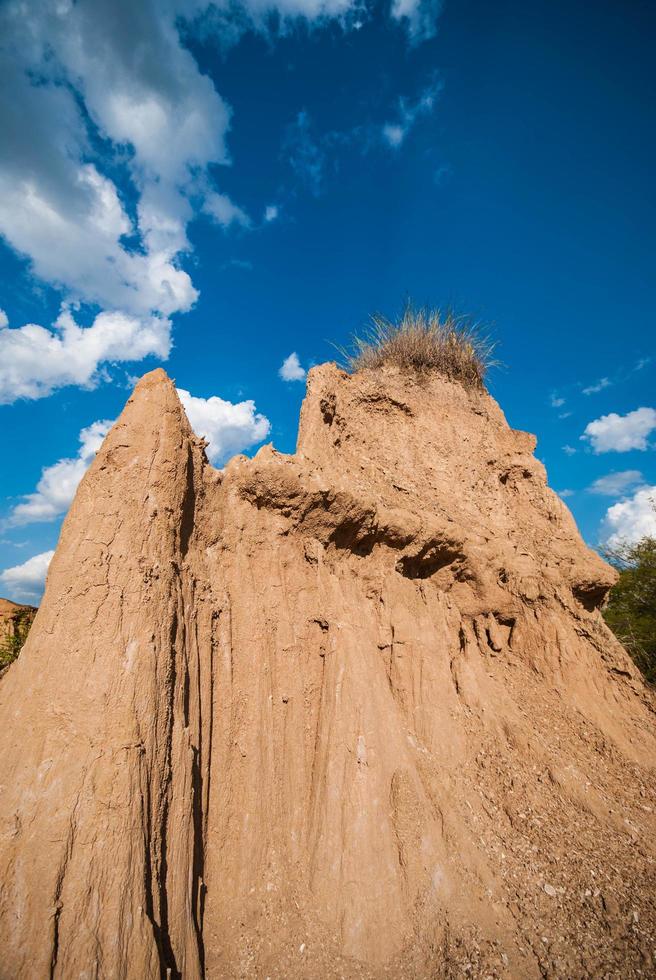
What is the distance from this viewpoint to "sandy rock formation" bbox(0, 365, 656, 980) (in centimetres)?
425

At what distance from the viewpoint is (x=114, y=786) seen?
14.0 ft

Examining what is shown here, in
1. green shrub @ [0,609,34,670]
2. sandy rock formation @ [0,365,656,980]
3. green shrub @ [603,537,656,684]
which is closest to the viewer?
sandy rock formation @ [0,365,656,980]

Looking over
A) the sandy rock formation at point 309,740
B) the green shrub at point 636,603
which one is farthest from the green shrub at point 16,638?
the green shrub at point 636,603

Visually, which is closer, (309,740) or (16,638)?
(309,740)

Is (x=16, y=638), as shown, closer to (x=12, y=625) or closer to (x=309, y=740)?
(x=12, y=625)

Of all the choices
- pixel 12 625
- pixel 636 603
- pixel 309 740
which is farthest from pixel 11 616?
pixel 636 603

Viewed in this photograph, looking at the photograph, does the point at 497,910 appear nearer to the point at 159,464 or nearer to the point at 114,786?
the point at 114,786

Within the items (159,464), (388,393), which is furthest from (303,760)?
(388,393)

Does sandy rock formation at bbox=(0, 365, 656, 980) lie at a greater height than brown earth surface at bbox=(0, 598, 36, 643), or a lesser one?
lesser

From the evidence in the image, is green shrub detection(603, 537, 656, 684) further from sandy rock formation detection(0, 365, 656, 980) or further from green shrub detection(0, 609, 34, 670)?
green shrub detection(0, 609, 34, 670)

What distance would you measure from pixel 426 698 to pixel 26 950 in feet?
17.1

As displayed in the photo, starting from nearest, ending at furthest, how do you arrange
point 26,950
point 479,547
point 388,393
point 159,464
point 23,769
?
1. point 26,950
2. point 23,769
3. point 159,464
4. point 479,547
5. point 388,393

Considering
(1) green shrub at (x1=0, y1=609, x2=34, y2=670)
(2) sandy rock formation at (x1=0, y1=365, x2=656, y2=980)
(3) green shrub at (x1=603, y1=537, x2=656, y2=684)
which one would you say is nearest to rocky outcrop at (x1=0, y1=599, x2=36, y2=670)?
(1) green shrub at (x1=0, y1=609, x2=34, y2=670)

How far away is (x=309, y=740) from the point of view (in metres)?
6.26
